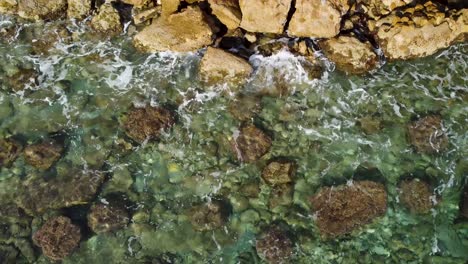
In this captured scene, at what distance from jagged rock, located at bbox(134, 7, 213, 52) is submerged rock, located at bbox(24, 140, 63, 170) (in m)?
3.37

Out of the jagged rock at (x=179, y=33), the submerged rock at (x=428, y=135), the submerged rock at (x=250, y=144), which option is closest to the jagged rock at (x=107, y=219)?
the submerged rock at (x=250, y=144)

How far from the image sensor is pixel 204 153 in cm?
1011

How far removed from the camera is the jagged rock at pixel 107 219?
9414 mm

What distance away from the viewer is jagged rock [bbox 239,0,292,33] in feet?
34.8

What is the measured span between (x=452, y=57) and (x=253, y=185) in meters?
5.91

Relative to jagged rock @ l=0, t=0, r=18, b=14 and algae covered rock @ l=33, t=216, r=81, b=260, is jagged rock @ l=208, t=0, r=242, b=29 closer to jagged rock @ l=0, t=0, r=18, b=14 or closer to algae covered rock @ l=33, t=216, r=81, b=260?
jagged rock @ l=0, t=0, r=18, b=14

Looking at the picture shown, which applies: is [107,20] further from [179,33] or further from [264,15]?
[264,15]

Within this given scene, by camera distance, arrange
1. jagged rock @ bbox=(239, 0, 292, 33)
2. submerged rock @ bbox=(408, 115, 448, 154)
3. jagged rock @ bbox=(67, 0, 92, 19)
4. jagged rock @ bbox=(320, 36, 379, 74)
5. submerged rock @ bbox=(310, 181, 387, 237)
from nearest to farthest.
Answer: submerged rock @ bbox=(310, 181, 387, 237) < submerged rock @ bbox=(408, 115, 448, 154) < jagged rock @ bbox=(239, 0, 292, 33) < jagged rock @ bbox=(320, 36, 379, 74) < jagged rock @ bbox=(67, 0, 92, 19)

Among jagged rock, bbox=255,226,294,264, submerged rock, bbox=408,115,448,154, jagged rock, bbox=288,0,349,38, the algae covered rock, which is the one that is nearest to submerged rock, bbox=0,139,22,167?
the algae covered rock

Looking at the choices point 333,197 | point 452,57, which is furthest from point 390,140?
point 452,57

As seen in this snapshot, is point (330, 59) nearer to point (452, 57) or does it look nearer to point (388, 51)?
point (388, 51)

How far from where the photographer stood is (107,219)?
30.9 ft

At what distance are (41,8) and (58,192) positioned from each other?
16.8 feet

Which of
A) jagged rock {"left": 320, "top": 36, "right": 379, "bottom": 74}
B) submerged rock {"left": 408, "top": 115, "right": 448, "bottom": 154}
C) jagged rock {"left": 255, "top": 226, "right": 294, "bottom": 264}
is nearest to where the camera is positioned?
jagged rock {"left": 255, "top": 226, "right": 294, "bottom": 264}
